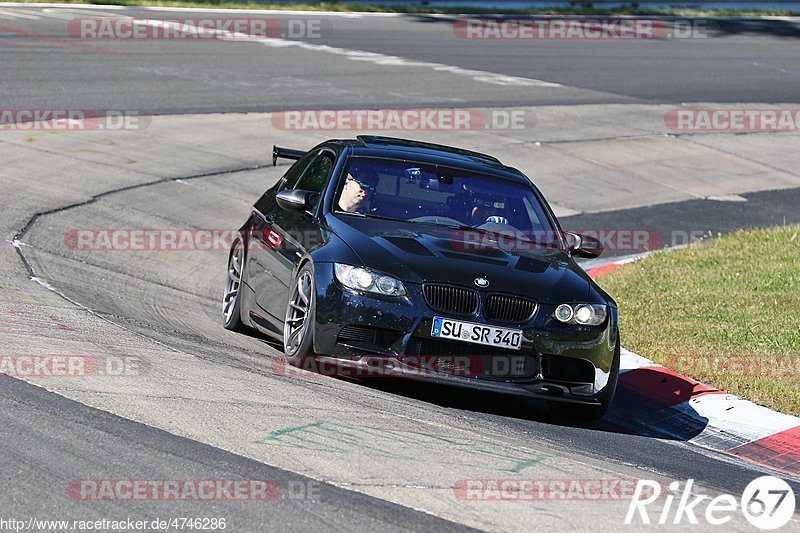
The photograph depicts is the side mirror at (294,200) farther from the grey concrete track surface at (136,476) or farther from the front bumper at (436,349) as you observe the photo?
the grey concrete track surface at (136,476)

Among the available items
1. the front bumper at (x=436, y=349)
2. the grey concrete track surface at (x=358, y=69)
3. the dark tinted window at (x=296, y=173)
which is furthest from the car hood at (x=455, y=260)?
the grey concrete track surface at (x=358, y=69)

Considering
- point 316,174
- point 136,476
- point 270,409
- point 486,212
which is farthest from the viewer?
point 316,174

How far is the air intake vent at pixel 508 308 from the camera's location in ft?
24.7

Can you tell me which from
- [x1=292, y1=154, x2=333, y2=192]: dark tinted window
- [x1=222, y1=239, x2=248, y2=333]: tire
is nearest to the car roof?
[x1=292, y1=154, x2=333, y2=192]: dark tinted window

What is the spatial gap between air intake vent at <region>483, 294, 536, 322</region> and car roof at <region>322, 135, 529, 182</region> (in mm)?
1774

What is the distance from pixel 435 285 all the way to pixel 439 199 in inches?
56.2

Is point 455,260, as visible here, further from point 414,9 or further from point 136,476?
point 414,9

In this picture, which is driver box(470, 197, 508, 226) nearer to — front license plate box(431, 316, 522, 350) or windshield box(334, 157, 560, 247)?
windshield box(334, 157, 560, 247)

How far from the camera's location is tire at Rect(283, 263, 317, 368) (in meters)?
7.70

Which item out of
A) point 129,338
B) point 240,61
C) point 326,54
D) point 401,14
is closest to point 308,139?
point 240,61

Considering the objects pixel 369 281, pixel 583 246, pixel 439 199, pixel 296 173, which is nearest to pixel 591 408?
pixel 583 246

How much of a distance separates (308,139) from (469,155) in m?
8.36

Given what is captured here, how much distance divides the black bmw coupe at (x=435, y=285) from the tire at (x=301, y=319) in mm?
12

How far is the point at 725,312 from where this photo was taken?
11.0m
